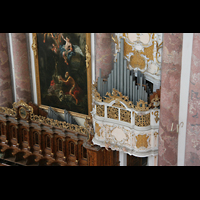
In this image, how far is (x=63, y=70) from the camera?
38.9 feet

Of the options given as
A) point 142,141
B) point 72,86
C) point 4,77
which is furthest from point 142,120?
point 4,77

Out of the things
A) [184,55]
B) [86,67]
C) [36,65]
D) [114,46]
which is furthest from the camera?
[36,65]

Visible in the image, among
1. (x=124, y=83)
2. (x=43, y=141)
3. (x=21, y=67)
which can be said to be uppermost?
(x=124, y=83)

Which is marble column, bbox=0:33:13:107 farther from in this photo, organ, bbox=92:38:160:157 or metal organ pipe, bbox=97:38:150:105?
metal organ pipe, bbox=97:38:150:105

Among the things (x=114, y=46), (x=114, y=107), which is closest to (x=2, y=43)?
(x=114, y=46)

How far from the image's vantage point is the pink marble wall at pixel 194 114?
291 inches

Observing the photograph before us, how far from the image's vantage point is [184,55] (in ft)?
24.9

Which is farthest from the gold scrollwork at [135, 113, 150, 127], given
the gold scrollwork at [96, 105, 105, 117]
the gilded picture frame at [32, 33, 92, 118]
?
the gilded picture frame at [32, 33, 92, 118]

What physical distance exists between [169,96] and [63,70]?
16.3 ft

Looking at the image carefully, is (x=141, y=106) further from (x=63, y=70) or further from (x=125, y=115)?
(x=63, y=70)

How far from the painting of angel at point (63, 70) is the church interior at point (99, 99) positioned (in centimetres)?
4

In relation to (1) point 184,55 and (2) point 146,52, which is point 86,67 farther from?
(1) point 184,55

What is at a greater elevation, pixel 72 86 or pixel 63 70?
pixel 63 70

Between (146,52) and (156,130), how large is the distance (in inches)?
92.8
